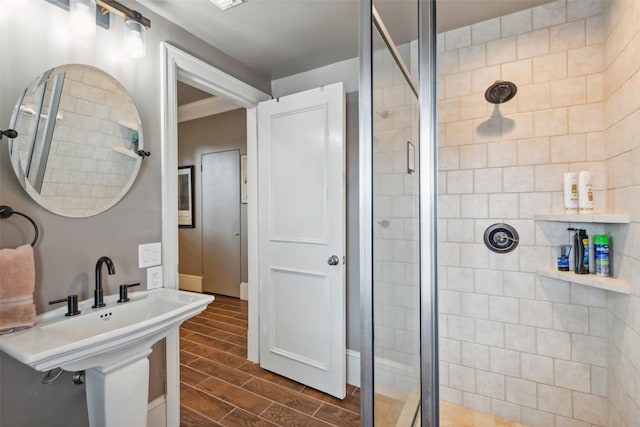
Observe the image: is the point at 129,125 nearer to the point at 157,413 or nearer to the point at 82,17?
the point at 82,17

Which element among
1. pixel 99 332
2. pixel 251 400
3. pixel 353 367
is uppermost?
pixel 99 332

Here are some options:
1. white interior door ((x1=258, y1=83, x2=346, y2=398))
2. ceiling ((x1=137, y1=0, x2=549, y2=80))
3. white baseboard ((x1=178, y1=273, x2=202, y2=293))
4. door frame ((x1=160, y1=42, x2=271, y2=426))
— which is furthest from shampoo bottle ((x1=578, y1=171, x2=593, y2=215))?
white baseboard ((x1=178, y1=273, x2=202, y2=293))

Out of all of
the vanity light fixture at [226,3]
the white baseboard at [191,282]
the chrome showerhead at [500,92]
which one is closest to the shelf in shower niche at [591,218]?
the chrome showerhead at [500,92]

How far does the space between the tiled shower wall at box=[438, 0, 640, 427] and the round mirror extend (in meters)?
1.85

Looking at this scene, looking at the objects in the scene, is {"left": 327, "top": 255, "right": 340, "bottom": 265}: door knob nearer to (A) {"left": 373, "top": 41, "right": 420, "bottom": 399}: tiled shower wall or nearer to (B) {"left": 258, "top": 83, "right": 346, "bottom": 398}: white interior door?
(B) {"left": 258, "top": 83, "right": 346, "bottom": 398}: white interior door

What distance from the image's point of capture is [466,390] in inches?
75.0

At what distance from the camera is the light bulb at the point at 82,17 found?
130 cm

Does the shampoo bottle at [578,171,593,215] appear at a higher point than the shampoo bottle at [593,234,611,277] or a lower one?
higher

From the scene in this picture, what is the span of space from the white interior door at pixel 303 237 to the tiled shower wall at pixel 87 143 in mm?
960

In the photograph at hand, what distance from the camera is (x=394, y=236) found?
1200 millimetres

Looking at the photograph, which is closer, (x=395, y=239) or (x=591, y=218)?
(x=395, y=239)

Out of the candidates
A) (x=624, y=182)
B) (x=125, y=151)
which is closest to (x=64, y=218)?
(x=125, y=151)

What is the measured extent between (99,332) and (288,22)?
1.88m

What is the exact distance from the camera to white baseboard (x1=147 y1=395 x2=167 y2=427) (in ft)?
5.26
